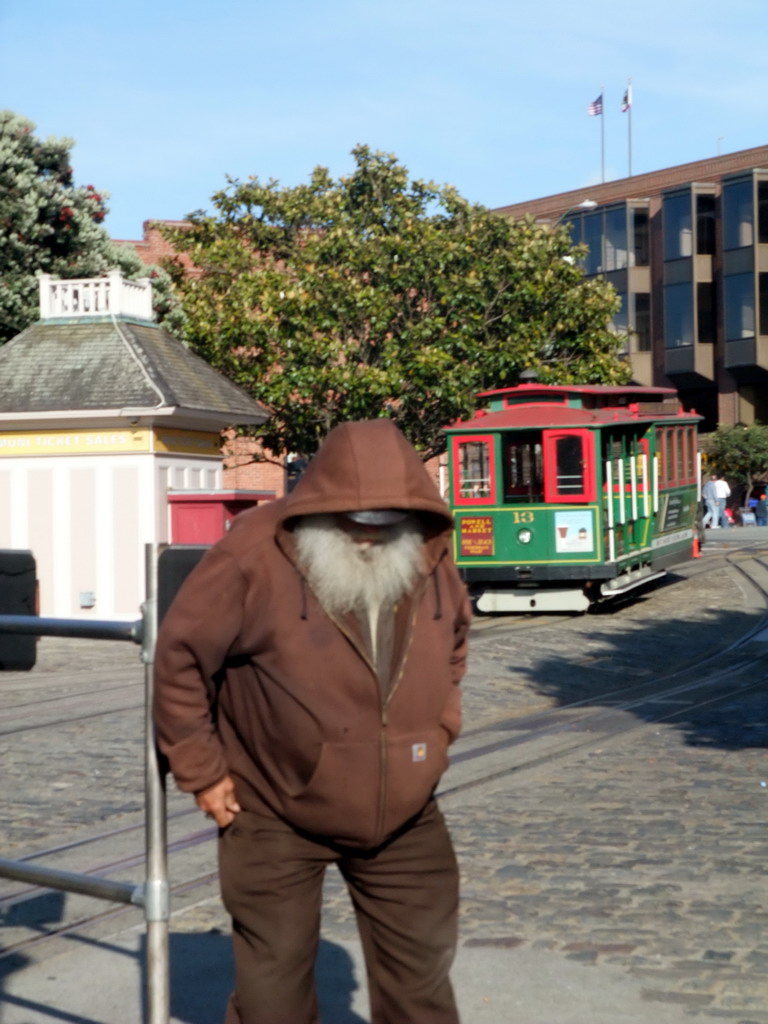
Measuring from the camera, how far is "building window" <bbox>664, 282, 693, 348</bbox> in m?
60.2

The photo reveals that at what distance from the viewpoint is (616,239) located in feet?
205

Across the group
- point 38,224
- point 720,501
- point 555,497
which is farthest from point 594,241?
point 555,497

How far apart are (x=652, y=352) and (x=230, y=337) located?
37749mm

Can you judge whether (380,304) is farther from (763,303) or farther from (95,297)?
(763,303)

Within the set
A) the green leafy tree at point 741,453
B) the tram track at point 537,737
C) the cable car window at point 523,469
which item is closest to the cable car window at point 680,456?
the cable car window at point 523,469

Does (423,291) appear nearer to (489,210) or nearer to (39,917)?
(489,210)

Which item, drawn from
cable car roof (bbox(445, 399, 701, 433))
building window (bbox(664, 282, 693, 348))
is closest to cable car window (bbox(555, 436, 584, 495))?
cable car roof (bbox(445, 399, 701, 433))

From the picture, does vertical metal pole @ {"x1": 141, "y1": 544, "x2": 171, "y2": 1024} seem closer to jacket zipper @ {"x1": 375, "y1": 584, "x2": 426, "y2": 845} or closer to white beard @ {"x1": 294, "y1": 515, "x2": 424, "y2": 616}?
white beard @ {"x1": 294, "y1": 515, "x2": 424, "y2": 616}

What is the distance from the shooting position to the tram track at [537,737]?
20.0ft

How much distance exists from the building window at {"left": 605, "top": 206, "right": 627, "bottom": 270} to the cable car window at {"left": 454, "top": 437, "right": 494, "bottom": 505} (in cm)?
4301

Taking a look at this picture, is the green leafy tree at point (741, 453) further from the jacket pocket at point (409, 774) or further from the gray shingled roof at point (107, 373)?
the jacket pocket at point (409, 774)

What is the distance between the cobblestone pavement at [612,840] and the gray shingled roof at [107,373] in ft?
26.4

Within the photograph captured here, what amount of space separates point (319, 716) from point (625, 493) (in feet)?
59.0

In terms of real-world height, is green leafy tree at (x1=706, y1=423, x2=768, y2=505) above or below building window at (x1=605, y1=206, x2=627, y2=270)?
below
